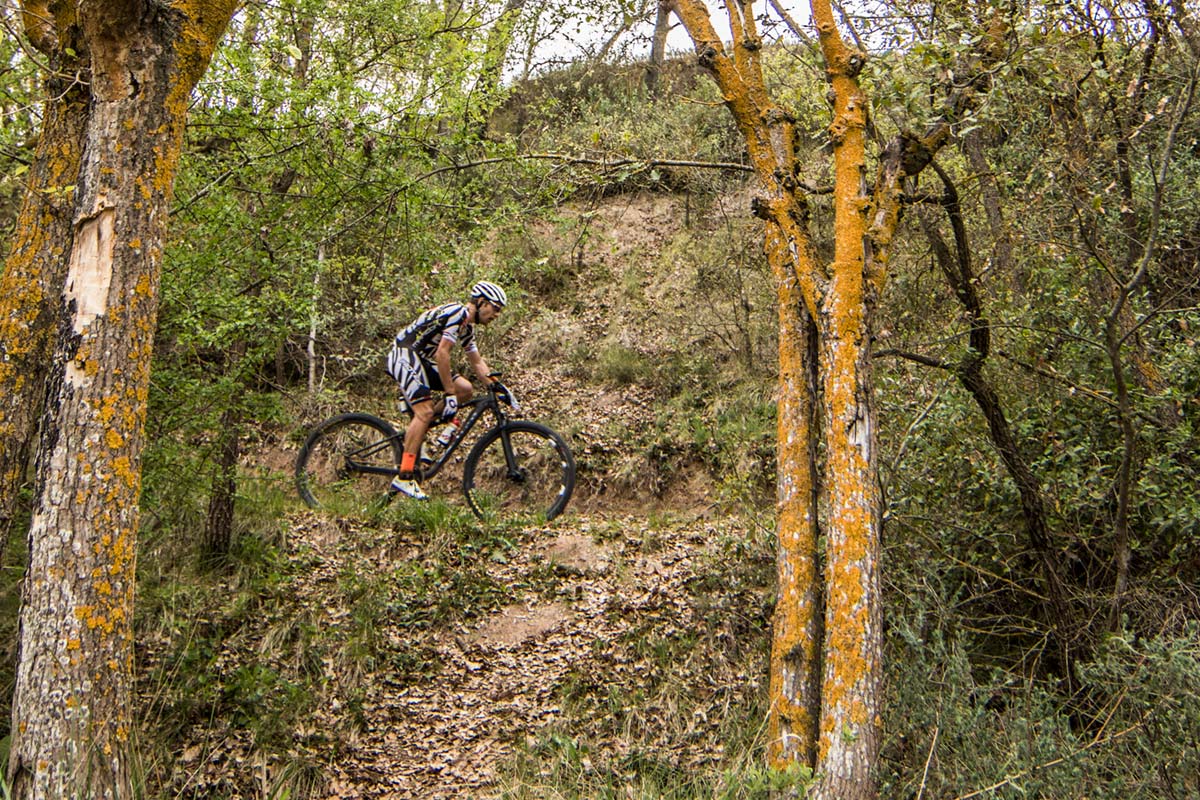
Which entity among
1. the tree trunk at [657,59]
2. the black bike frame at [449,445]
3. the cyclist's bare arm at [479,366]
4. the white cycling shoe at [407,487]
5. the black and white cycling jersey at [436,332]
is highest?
the tree trunk at [657,59]

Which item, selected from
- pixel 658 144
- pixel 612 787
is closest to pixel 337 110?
pixel 612 787

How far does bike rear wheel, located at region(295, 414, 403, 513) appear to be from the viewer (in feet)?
27.5

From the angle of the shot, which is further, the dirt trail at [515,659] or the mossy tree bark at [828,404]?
the dirt trail at [515,659]

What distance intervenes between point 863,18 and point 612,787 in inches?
184

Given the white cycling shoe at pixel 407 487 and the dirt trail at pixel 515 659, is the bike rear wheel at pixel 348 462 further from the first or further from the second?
the dirt trail at pixel 515 659

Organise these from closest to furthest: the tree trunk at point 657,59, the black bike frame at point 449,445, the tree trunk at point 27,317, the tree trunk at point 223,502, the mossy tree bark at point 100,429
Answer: the mossy tree bark at point 100,429 < the tree trunk at point 27,317 < the tree trunk at point 223,502 < the black bike frame at point 449,445 < the tree trunk at point 657,59

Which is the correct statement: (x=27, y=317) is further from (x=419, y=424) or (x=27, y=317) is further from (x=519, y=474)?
(x=519, y=474)

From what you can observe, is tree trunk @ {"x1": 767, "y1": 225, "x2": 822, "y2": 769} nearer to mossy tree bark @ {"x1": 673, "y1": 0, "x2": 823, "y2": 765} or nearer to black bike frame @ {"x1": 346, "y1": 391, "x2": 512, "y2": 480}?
mossy tree bark @ {"x1": 673, "y1": 0, "x2": 823, "y2": 765}

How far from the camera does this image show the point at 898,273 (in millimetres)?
8086

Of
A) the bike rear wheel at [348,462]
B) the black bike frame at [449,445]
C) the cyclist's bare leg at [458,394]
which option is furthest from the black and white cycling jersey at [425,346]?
the bike rear wheel at [348,462]

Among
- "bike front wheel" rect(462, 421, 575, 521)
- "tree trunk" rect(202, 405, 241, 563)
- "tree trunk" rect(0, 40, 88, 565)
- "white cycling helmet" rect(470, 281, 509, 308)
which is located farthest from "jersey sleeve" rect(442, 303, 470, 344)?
"tree trunk" rect(0, 40, 88, 565)

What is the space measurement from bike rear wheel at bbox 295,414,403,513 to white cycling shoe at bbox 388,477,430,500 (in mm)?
217

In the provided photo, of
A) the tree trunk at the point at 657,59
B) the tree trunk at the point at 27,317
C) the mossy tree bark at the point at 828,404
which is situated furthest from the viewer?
the tree trunk at the point at 657,59

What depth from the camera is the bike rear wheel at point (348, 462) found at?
837 cm
